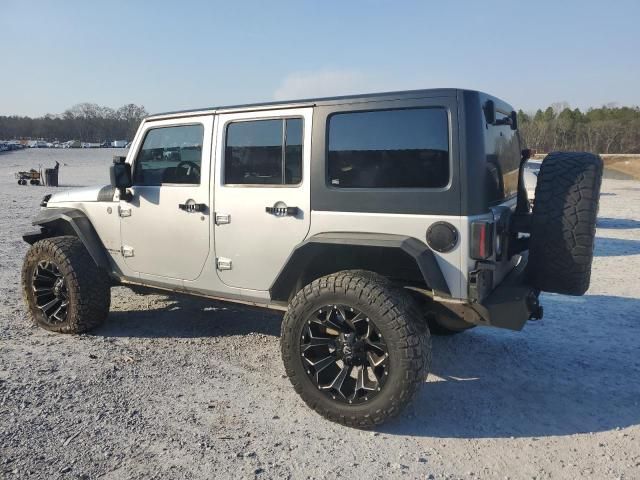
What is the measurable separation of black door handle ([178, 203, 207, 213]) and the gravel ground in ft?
4.12

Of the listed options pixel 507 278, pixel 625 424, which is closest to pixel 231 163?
pixel 507 278

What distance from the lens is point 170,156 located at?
14.2ft

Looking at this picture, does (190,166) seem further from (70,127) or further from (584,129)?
(70,127)

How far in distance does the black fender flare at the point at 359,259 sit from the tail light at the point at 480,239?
249 millimetres

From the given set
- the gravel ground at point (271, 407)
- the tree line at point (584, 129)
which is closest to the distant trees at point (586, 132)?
the tree line at point (584, 129)

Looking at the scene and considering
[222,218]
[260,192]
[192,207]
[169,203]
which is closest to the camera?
[260,192]

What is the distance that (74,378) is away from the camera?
381 centimetres

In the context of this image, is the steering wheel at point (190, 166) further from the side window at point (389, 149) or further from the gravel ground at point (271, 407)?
the gravel ground at point (271, 407)

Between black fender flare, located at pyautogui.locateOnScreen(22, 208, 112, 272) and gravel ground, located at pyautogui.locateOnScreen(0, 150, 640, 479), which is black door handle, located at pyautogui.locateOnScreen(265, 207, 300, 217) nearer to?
gravel ground, located at pyautogui.locateOnScreen(0, 150, 640, 479)

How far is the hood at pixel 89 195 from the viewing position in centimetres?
467

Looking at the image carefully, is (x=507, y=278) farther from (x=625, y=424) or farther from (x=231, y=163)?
(x=231, y=163)

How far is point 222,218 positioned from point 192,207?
32 centimetres

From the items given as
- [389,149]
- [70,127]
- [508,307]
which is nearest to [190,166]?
→ [389,149]

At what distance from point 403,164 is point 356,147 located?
36 centimetres
